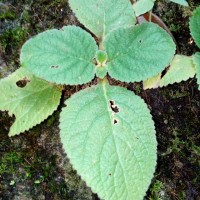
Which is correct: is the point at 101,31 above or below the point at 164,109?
above

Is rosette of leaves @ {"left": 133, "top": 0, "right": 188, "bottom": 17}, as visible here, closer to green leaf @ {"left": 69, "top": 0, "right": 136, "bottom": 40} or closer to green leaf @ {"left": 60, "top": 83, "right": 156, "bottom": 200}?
green leaf @ {"left": 69, "top": 0, "right": 136, "bottom": 40}

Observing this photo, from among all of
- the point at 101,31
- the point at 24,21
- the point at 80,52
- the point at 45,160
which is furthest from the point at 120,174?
the point at 24,21

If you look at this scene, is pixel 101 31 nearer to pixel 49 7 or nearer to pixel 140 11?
pixel 140 11

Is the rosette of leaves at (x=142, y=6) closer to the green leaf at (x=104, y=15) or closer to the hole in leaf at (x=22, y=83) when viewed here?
the green leaf at (x=104, y=15)

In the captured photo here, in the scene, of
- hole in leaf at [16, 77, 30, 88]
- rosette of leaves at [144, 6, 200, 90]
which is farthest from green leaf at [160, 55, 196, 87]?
hole in leaf at [16, 77, 30, 88]

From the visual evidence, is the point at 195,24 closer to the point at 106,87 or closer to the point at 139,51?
the point at 139,51

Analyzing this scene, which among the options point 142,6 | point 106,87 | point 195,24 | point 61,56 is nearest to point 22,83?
point 61,56
